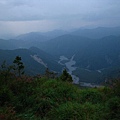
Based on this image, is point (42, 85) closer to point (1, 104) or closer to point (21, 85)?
point (21, 85)

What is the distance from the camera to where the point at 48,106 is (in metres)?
7.55

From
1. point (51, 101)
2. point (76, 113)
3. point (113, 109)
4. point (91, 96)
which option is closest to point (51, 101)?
point (51, 101)

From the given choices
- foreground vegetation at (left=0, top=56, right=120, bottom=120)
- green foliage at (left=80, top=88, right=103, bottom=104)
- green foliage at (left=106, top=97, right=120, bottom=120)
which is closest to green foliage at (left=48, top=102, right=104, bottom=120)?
foreground vegetation at (left=0, top=56, right=120, bottom=120)

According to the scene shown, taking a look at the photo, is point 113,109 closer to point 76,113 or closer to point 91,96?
point 76,113

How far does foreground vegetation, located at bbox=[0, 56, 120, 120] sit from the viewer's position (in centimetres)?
662

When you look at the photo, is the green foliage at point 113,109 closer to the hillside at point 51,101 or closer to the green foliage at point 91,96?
the hillside at point 51,101

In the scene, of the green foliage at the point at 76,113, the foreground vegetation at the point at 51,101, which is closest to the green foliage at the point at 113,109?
the foreground vegetation at the point at 51,101

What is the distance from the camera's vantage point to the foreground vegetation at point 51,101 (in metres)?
6.62

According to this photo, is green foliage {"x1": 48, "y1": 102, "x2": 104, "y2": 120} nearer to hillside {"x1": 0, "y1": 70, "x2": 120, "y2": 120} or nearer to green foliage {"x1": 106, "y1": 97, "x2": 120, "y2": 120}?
hillside {"x1": 0, "y1": 70, "x2": 120, "y2": 120}

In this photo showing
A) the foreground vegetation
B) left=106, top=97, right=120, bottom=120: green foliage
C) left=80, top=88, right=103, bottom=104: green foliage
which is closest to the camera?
left=106, top=97, right=120, bottom=120: green foliage

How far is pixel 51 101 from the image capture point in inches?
305

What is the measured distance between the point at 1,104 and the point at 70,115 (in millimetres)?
2296

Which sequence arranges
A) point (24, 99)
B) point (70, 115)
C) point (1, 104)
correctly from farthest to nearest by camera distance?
point (24, 99)
point (1, 104)
point (70, 115)

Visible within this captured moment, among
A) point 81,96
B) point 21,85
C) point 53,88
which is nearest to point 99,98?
point 81,96
